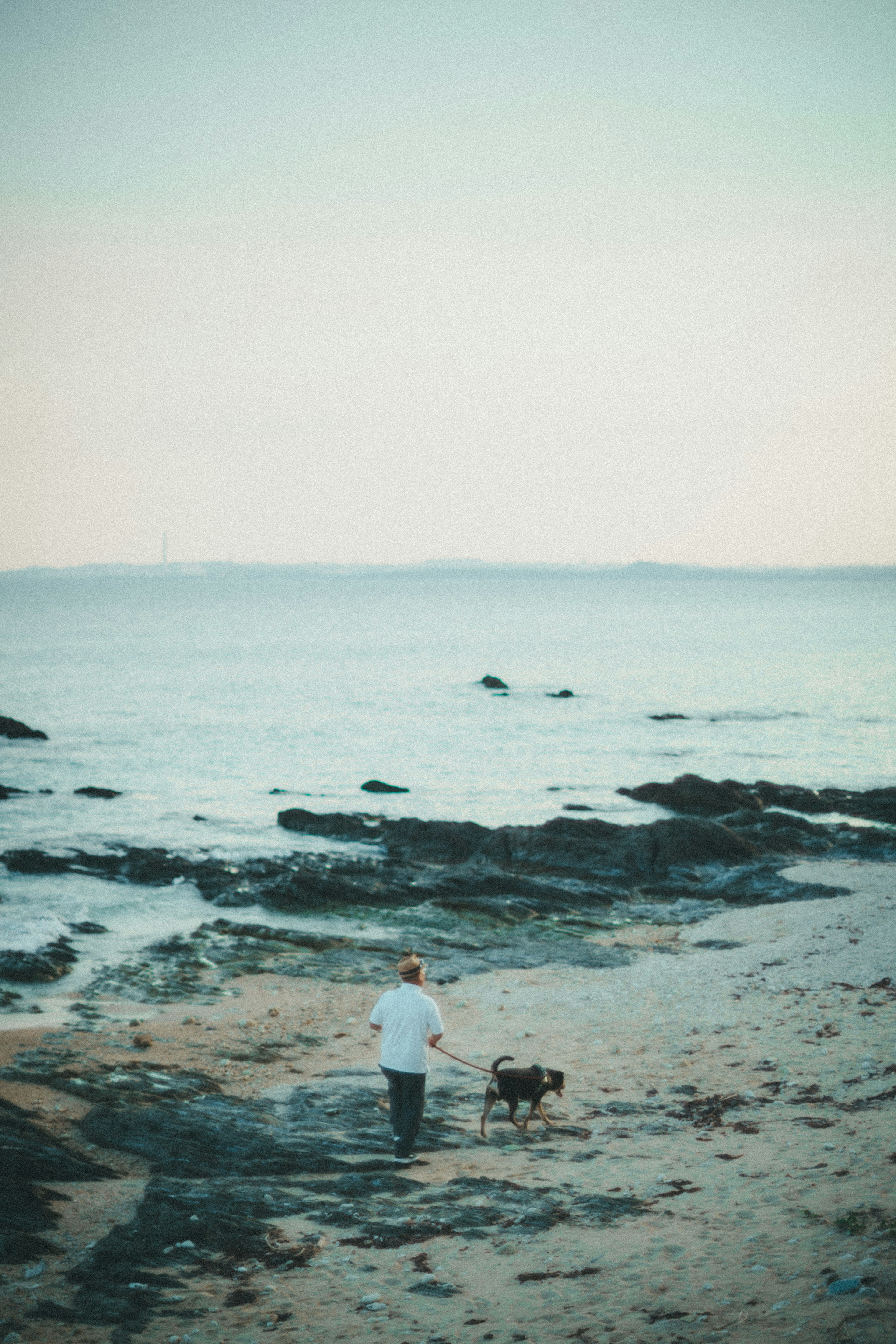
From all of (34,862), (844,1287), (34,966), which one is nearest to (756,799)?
(34,862)

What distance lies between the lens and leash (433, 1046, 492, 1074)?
9.81m

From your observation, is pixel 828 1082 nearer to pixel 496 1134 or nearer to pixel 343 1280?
pixel 496 1134

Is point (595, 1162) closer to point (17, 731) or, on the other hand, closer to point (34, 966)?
point (34, 966)

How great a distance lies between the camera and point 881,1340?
502 centimetres

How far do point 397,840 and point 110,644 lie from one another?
8653cm

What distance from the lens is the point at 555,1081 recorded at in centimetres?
1004

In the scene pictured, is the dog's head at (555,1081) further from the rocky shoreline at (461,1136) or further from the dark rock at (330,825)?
the dark rock at (330,825)

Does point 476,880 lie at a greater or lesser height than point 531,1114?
lesser

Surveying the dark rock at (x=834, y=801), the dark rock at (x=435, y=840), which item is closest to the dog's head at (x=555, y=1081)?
the dark rock at (x=435, y=840)

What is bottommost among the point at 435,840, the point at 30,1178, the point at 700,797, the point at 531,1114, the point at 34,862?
the point at 34,862

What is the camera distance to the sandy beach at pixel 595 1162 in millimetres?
6055

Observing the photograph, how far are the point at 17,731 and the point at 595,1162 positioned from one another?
47.1m

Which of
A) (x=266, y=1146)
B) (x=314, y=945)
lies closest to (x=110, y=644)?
(x=314, y=945)

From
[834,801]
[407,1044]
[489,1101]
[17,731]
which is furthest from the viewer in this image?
[17,731]
